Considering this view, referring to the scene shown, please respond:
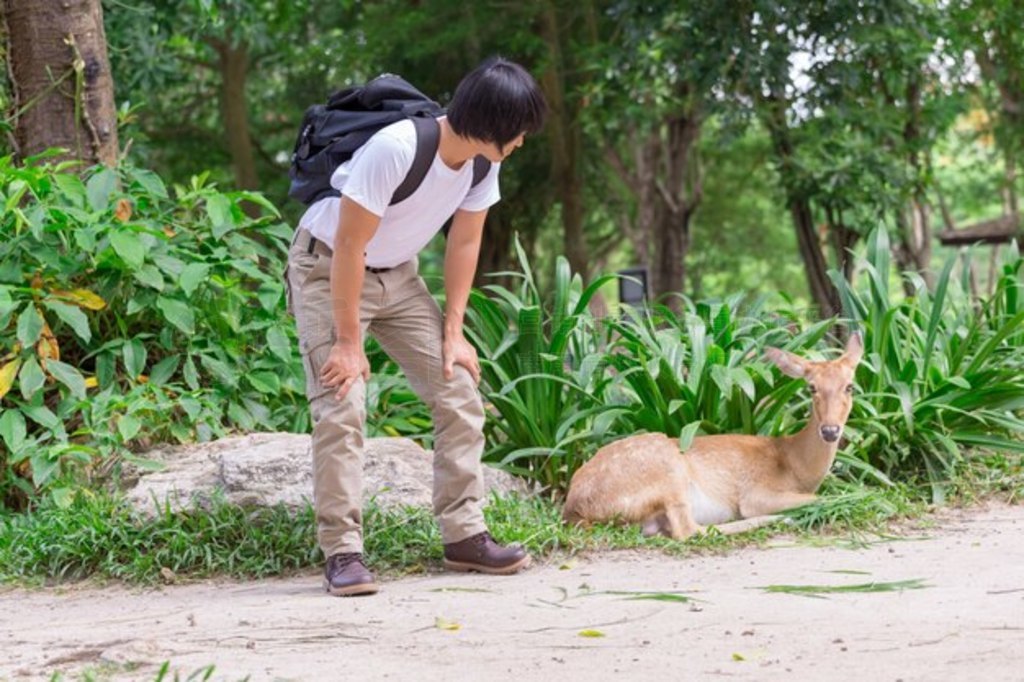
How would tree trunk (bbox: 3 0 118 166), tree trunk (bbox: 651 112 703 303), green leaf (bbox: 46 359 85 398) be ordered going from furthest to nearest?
tree trunk (bbox: 651 112 703 303), tree trunk (bbox: 3 0 118 166), green leaf (bbox: 46 359 85 398)

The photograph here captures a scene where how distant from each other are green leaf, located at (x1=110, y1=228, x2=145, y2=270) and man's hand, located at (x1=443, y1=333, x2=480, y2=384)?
2.22 metres

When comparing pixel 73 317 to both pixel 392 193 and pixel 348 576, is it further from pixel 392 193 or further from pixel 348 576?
pixel 392 193

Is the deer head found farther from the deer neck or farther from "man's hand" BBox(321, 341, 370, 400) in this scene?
"man's hand" BBox(321, 341, 370, 400)

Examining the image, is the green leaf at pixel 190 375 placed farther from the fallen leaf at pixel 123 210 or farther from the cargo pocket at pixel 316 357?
the cargo pocket at pixel 316 357

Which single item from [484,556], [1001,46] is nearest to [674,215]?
[1001,46]

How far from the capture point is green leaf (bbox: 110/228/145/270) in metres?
7.69

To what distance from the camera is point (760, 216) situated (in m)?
30.3

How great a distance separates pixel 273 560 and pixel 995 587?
2.92m

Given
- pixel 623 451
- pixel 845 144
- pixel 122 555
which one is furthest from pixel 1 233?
pixel 845 144

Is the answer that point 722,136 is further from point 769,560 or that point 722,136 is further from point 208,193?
point 769,560

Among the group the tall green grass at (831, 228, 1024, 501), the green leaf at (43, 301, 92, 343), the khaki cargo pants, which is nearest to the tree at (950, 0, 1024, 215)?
the tall green grass at (831, 228, 1024, 501)

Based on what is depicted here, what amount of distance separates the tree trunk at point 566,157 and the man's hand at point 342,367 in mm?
12986

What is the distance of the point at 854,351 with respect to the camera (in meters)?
7.36

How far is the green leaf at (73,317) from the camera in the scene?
7.57 meters
